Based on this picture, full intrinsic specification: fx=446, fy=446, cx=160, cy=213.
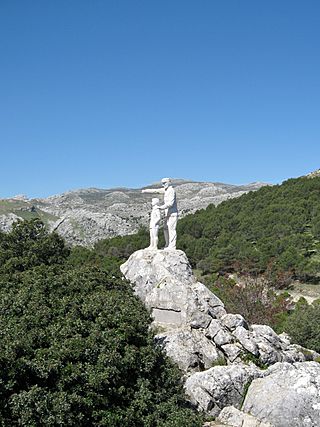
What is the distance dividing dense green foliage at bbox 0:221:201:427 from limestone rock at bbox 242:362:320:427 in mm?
3154

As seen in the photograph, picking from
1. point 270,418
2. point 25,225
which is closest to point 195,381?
point 270,418

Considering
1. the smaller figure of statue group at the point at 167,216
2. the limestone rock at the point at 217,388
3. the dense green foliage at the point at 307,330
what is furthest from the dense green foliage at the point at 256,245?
the limestone rock at the point at 217,388

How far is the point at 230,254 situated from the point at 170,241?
4298 cm

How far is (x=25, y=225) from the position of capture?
43.5 m

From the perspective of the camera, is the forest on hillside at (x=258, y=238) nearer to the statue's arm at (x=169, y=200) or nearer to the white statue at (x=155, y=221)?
the white statue at (x=155, y=221)

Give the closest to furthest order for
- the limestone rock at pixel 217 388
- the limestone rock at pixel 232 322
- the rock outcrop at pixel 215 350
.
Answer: the rock outcrop at pixel 215 350
the limestone rock at pixel 217 388
the limestone rock at pixel 232 322

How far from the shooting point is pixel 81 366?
13.8m

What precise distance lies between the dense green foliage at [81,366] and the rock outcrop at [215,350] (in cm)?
251

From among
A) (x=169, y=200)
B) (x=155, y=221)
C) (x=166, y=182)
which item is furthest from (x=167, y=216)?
(x=166, y=182)

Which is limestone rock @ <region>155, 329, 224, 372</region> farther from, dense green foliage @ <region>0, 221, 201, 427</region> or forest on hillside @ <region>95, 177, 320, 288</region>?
forest on hillside @ <region>95, 177, 320, 288</region>

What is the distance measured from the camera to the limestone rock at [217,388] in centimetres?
1798

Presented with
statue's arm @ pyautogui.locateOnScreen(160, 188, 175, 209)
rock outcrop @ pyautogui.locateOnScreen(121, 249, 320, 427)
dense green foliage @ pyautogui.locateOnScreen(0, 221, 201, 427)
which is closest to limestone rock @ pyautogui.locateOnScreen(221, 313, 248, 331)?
rock outcrop @ pyautogui.locateOnScreen(121, 249, 320, 427)

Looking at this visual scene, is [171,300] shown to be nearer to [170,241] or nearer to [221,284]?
[170,241]

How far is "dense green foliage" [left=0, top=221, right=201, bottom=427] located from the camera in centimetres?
1257
